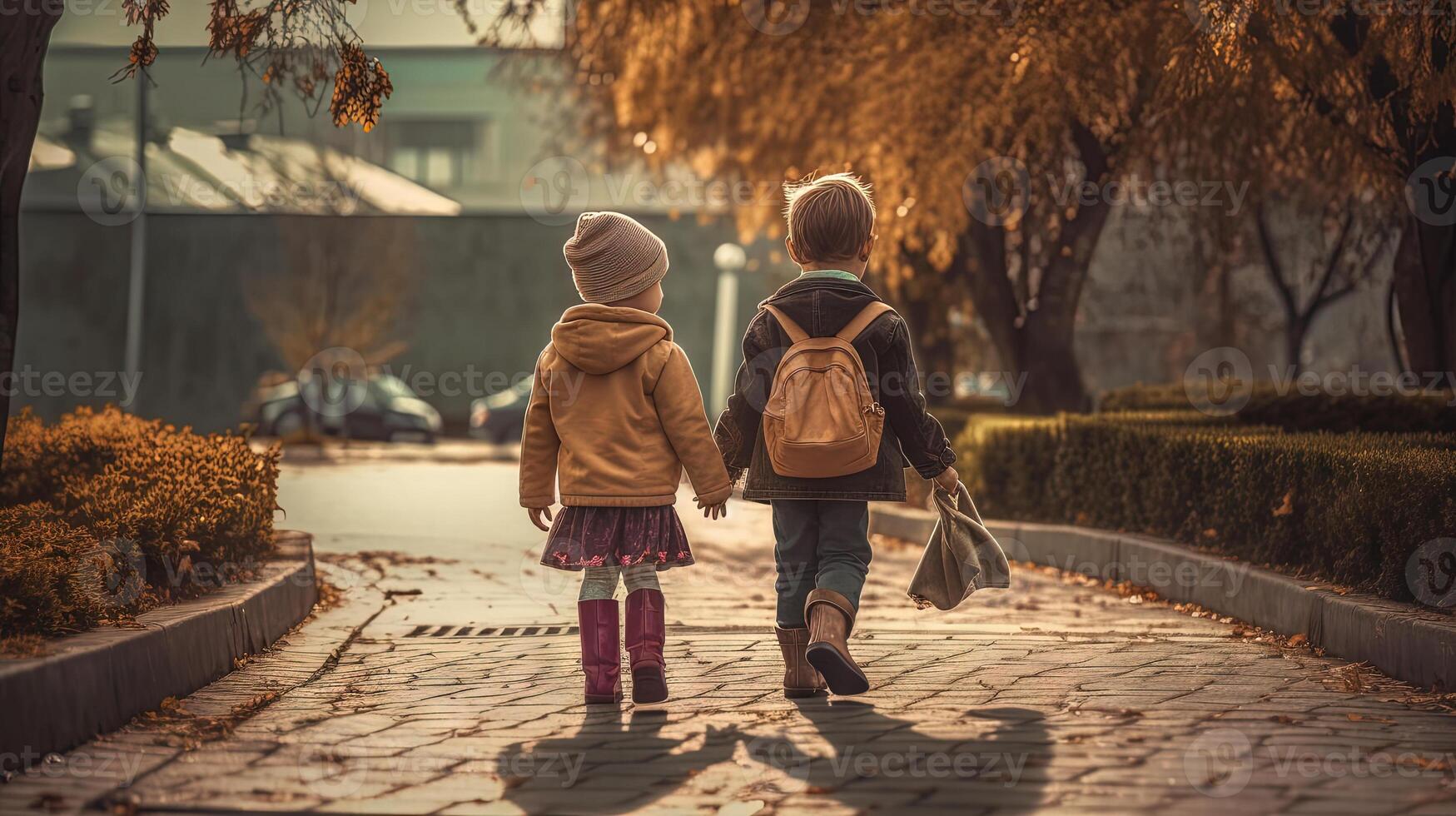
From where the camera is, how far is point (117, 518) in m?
6.21

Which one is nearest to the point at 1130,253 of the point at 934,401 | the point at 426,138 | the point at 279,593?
the point at 934,401

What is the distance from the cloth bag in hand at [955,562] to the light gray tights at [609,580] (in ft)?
2.92

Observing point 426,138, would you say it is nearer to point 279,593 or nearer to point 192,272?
point 192,272

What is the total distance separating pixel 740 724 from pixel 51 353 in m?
37.8

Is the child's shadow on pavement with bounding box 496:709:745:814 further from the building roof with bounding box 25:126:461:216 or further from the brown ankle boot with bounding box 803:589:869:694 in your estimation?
the building roof with bounding box 25:126:461:216

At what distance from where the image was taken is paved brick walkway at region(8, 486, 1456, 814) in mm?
3938

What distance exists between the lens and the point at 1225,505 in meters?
8.30

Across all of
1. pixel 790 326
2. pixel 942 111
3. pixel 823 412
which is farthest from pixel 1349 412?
pixel 823 412

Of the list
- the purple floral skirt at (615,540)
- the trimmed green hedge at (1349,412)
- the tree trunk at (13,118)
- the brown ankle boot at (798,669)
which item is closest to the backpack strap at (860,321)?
the purple floral skirt at (615,540)

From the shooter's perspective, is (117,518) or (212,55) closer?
(117,518)

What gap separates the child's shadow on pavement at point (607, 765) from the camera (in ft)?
12.9

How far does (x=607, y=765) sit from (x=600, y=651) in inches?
36.3

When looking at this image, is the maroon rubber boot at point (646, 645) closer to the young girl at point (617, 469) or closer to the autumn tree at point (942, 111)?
the young girl at point (617, 469)

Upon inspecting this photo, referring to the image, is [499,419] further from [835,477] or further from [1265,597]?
[835,477]
